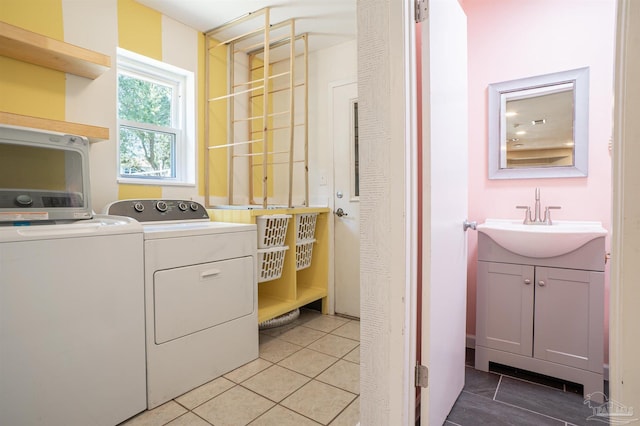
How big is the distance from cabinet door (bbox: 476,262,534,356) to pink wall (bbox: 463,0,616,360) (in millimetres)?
304

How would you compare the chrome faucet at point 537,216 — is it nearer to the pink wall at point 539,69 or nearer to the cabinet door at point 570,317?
the pink wall at point 539,69

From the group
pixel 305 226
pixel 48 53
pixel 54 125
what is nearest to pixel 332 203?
pixel 305 226

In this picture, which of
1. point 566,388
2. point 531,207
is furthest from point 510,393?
point 531,207

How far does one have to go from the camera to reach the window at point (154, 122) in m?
2.25

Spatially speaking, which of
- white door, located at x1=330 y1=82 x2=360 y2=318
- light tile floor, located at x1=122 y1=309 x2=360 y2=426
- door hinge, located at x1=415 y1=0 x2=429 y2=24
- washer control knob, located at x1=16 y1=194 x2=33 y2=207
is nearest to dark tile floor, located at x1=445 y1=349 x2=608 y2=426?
light tile floor, located at x1=122 y1=309 x2=360 y2=426

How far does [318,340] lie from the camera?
91.8 inches

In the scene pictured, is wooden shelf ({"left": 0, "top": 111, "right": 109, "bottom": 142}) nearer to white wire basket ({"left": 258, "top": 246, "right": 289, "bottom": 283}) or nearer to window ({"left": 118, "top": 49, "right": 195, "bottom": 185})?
window ({"left": 118, "top": 49, "right": 195, "bottom": 185})

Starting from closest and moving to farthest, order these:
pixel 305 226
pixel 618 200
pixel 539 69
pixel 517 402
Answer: pixel 618 200 < pixel 517 402 < pixel 539 69 < pixel 305 226

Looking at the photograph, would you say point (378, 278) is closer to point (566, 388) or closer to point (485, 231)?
point (485, 231)

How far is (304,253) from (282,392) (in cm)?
121

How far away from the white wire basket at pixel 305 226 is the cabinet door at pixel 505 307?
133cm

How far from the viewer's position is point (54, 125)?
1632 millimetres

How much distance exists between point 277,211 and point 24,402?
60.9 inches

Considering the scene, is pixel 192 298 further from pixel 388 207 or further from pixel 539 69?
pixel 539 69
